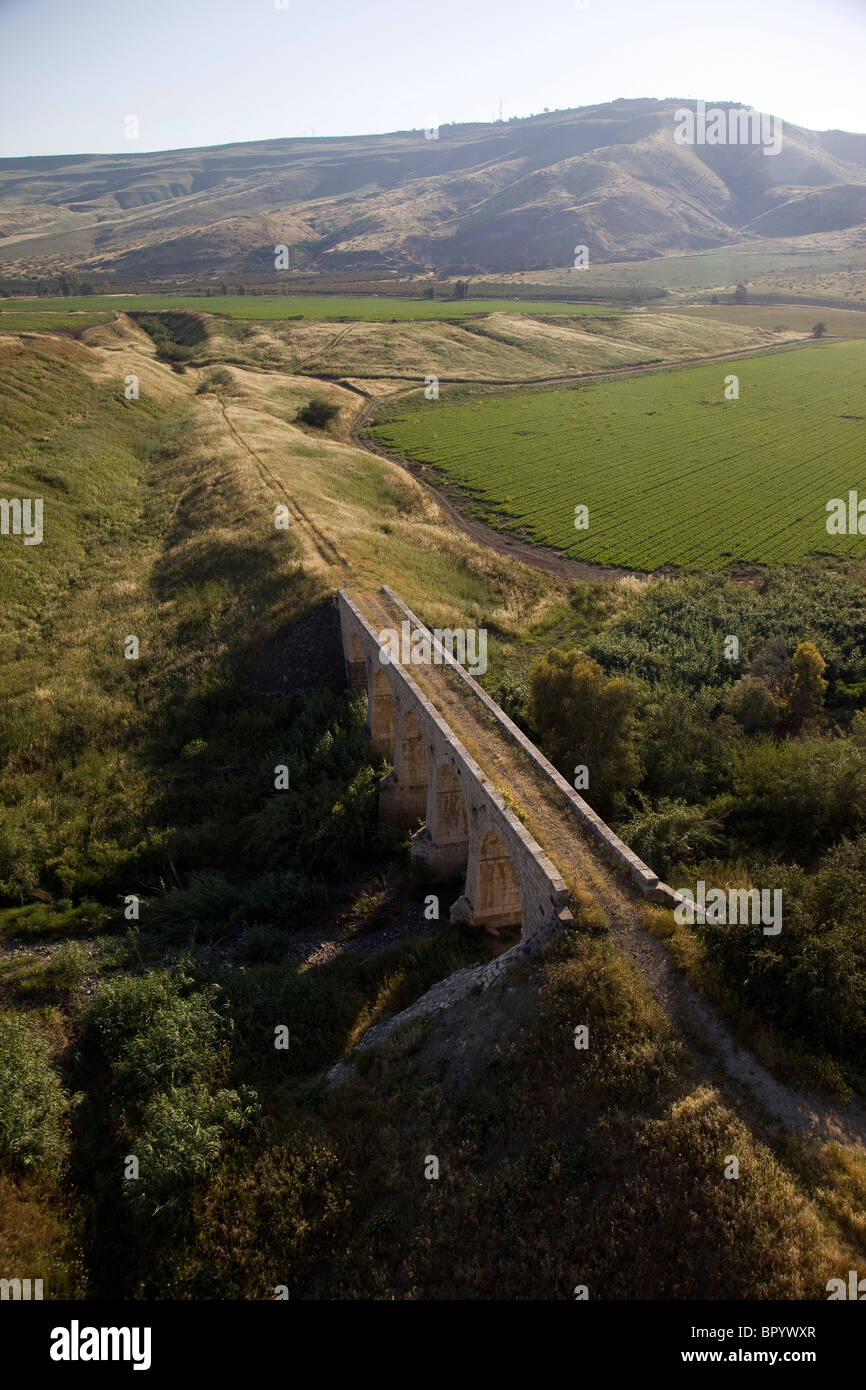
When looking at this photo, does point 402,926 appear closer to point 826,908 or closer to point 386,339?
point 826,908

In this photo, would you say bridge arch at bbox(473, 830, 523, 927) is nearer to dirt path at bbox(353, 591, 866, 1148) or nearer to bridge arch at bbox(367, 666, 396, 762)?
dirt path at bbox(353, 591, 866, 1148)

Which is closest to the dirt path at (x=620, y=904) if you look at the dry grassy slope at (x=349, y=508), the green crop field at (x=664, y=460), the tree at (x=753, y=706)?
the tree at (x=753, y=706)

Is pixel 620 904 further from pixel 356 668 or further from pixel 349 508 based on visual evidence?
pixel 349 508

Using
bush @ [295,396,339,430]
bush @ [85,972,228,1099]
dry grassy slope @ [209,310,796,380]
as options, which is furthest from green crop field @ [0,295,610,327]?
bush @ [85,972,228,1099]

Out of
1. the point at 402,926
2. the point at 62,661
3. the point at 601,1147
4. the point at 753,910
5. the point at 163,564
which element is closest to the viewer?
the point at 601,1147

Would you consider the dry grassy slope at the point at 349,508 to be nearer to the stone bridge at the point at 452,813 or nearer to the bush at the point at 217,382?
the bush at the point at 217,382

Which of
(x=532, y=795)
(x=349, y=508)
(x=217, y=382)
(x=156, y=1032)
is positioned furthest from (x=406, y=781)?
(x=217, y=382)
